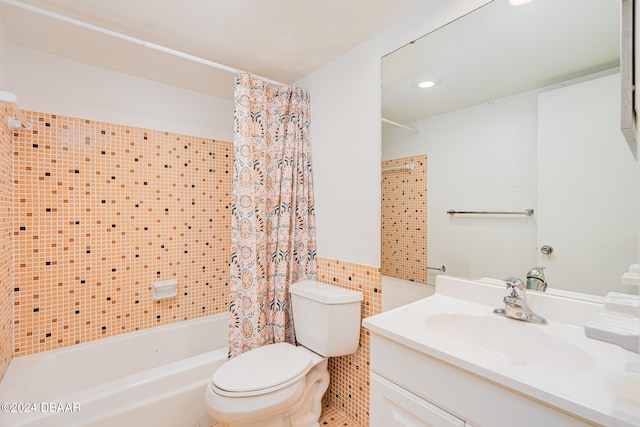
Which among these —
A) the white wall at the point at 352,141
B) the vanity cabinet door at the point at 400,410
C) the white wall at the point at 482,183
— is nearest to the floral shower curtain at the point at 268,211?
the white wall at the point at 352,141

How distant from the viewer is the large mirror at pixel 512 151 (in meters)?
0.92

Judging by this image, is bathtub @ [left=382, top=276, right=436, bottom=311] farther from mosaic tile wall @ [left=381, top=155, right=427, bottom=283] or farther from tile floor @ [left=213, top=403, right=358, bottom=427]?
tile floor @ [left=213, top=403, right=358, bottom=427]

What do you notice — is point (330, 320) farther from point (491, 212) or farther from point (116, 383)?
point (116, 383)

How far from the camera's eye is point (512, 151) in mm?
1135

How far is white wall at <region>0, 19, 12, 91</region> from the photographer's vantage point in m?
1.45

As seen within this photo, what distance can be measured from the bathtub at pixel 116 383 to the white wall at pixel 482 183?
1.43 metres

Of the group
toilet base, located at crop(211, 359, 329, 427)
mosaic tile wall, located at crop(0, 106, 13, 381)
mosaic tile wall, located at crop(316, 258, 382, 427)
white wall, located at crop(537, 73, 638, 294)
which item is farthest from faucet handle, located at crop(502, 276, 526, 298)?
mosaic tile wall, located at crop(0, 106, 13, 381)

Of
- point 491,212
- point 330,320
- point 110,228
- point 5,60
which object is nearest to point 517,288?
point 491,212

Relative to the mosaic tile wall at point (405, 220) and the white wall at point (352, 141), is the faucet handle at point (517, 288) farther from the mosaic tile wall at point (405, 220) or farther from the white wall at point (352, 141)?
the white wall at point (352, 141)

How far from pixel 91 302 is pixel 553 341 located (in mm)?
2444

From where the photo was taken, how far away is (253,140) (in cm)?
179

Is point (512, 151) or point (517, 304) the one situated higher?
point (512, 151)

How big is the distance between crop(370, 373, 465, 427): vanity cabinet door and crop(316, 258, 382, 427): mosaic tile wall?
23.6 inches

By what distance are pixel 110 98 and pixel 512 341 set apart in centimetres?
262
